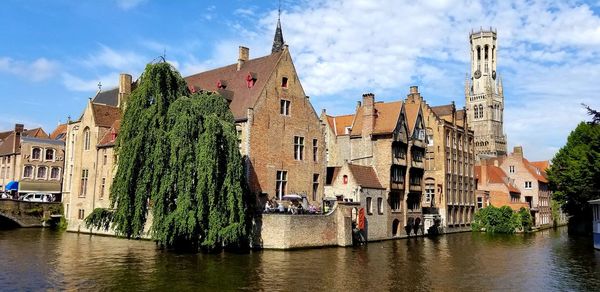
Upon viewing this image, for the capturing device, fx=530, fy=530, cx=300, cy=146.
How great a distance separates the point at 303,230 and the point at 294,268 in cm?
889

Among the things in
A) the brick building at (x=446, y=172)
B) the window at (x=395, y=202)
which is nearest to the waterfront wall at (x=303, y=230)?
the window at (x=395, y=202)

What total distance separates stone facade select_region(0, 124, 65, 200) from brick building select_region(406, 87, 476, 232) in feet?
135

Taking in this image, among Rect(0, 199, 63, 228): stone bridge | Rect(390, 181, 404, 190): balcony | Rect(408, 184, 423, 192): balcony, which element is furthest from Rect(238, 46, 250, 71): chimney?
Rect(0, 199, 63, 228): stone bridge

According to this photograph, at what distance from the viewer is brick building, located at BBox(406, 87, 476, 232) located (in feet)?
194

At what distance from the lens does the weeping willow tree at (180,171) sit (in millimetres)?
31844

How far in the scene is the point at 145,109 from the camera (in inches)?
1362

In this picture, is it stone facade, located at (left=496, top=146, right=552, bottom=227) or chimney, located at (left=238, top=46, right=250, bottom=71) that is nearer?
chimney, located at (left=238, top=46, right=250, bottom=71)

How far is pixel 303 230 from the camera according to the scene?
36.6m

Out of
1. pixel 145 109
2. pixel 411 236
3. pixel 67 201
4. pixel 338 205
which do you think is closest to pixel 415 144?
pixel 411 236

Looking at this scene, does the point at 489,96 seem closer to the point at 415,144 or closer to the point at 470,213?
the point at 470,213

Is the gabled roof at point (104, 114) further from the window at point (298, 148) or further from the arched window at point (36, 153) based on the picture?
the window at point (298, 148)

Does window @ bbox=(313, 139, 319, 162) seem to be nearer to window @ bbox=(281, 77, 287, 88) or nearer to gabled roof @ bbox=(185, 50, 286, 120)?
window @ bbox=(281, 77, 287, 88)

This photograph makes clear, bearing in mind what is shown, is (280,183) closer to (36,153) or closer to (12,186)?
(36,153)

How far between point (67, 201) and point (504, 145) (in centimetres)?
12494
